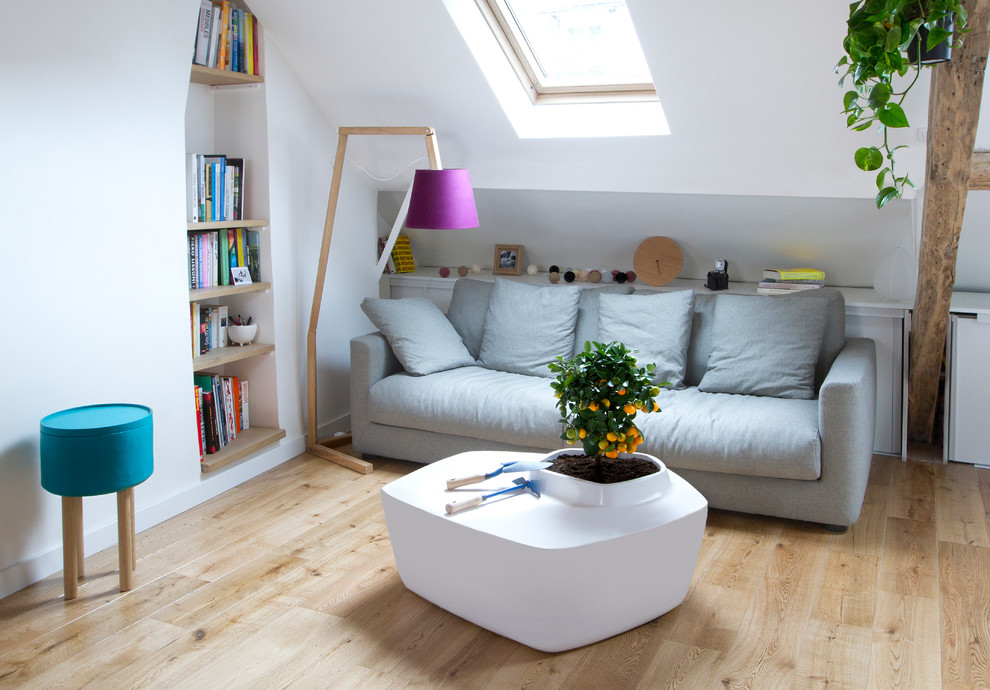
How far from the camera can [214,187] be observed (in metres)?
3.39

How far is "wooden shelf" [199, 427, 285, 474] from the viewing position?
3.34m

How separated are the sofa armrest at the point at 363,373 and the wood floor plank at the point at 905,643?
2184 millimetres

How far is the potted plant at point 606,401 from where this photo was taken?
2334 mm

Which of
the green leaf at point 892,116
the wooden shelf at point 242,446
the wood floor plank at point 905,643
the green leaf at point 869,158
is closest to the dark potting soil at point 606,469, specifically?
the wood floor plank at point 905,643

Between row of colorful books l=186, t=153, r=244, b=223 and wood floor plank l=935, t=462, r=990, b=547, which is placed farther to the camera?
row of colorful books l=186, t=153, r=244, b=223

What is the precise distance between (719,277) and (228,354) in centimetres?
225

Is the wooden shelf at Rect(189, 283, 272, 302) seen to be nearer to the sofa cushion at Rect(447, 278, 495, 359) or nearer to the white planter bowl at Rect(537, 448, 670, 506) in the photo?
the sofa cushion at Rect(447, 278, 495, 359)

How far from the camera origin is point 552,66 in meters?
3.74

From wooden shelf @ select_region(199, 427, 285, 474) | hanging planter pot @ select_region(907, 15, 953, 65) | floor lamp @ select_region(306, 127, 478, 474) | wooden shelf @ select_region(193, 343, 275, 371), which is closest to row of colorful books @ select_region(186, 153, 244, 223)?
floor lamp @ select_region(306, 127, 478, 474)

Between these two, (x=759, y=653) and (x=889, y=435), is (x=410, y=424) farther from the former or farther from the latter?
(x=889, y=435)

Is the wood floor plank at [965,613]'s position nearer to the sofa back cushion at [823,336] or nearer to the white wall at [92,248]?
the sofa back cushion at [823,336]

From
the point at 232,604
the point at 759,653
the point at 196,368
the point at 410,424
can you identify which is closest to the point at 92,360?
the point at 196,368

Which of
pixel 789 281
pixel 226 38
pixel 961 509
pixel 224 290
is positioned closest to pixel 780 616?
pixel 961 509

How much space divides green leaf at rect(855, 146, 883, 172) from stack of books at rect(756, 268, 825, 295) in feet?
4.95
